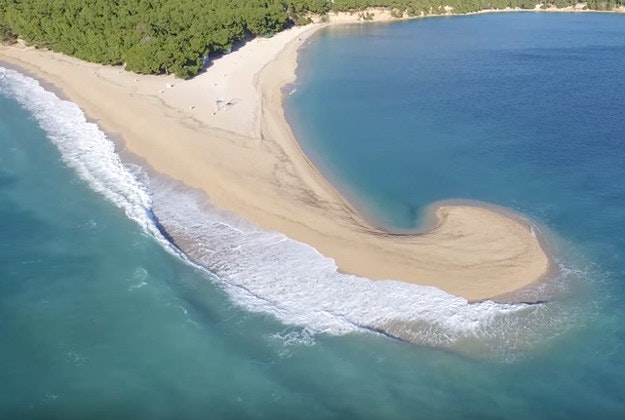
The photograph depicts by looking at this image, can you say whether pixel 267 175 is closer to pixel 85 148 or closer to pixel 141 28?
pixel 85 148

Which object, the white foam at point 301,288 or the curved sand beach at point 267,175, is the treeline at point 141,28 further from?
the white foam at point 301,288

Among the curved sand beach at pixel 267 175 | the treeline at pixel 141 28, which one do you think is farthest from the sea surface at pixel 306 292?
the treeline at pixel 141 28

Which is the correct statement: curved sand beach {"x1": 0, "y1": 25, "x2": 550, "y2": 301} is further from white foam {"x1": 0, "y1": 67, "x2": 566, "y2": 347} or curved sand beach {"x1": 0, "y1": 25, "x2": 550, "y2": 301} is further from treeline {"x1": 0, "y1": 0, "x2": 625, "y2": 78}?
treeline {"x1": 0, "y1": 0, "x2": 625, "y2": 78}

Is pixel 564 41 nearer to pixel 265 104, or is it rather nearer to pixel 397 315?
pixel 265 104

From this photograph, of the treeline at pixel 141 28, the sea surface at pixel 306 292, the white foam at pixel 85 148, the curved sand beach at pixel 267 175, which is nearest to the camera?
the sea surface at pixel 306 292

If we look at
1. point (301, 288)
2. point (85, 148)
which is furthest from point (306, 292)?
point (85, 148)

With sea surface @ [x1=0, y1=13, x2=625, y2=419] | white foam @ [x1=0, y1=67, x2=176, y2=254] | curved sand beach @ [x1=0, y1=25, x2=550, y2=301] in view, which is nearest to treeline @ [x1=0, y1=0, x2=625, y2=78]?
curved sand beach @ [x1=0, y1=25, x2=550, y2=301]

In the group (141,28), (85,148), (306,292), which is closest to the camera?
(306,292)
